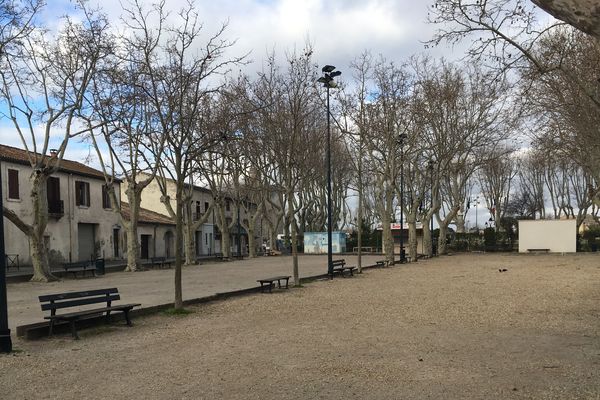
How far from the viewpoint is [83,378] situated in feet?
21.1

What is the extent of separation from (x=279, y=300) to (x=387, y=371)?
772 cm

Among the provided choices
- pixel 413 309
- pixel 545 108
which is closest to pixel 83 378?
pixel 413 309

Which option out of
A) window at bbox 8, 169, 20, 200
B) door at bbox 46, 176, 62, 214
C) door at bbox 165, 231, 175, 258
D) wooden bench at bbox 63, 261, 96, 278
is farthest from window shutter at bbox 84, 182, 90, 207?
door at bbox 165, 231, 175, 258

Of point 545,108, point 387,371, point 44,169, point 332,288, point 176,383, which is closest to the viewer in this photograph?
point 176,383

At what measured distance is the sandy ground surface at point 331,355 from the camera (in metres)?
5.81

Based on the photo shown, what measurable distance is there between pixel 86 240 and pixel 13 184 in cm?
835

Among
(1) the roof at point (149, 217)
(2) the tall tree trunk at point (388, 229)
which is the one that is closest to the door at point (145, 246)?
(1) the roof at point (149, 217)

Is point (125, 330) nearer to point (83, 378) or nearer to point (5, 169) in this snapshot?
point (83, 378)

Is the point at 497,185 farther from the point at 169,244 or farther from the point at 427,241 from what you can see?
the point at 169,244

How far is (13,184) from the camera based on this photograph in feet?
101

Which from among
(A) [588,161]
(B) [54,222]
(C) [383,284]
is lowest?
(C) [383,284]

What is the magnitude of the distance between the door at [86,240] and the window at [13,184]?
648cm

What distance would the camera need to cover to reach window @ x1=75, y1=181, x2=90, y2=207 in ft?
121

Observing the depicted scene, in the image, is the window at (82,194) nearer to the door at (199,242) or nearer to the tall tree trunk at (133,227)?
the tall tree trunk at (133,227)
